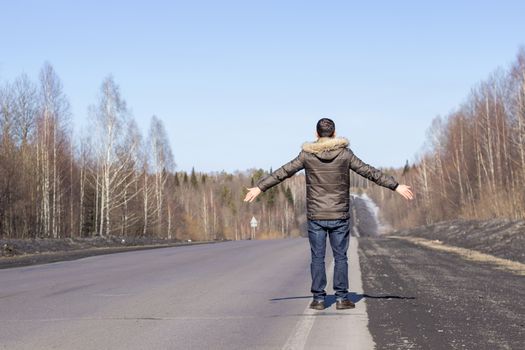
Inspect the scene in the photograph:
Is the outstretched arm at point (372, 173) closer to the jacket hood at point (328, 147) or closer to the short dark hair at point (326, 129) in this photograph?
the jacket hood at point (328, 147)

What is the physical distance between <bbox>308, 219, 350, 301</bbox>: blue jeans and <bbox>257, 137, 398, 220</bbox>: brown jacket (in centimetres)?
13

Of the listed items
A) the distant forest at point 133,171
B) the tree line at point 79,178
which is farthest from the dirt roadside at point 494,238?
the tree line at point 79,178

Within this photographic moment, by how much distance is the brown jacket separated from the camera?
7312 millimetres

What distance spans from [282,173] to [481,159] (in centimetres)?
4678

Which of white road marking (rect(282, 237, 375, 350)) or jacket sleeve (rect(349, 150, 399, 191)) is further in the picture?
jacket sleeve (rect(349, 150, 399, 191))

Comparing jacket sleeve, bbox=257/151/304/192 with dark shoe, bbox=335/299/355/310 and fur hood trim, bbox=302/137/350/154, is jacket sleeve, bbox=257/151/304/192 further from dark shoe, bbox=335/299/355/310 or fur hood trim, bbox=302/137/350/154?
dark shoe, bbox=335/299/355/310

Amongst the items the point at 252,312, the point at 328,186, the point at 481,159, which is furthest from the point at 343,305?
the point at 481,159

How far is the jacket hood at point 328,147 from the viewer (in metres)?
7.35

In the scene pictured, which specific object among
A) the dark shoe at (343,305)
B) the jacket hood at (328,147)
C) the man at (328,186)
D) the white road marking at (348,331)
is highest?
the jacket hood at (328,147)

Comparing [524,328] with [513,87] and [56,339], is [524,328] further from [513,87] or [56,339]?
[513,87]

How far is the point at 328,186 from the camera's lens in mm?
7359

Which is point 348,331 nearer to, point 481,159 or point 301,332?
point 301,332

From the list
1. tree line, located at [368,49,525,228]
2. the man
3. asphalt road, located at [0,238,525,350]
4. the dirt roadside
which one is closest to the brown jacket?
the man

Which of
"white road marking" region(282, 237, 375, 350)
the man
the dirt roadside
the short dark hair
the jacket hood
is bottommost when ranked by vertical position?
"white road marking" region(282, 237, 375, 350)
